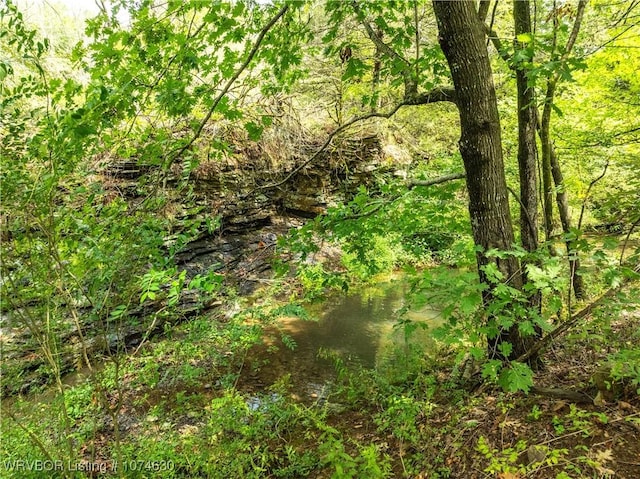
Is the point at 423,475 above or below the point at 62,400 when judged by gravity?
below

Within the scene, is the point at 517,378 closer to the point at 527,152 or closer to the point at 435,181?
the point at 435,181

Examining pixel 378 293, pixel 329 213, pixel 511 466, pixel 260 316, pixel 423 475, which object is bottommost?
pixel 378 293

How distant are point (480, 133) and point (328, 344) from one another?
15.9 ft

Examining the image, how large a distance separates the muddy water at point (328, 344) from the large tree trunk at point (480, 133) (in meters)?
1.45

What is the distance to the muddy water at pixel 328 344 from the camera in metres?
5.54

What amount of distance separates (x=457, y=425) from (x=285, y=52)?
343 centimetres

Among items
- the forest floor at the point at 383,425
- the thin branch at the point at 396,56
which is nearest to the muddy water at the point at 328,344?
the forest floor at the point at 383,425

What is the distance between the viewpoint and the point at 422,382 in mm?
4383

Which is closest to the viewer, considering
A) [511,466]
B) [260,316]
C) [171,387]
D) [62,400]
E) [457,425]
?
[511,466]

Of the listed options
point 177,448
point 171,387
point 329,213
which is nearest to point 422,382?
point 329,213

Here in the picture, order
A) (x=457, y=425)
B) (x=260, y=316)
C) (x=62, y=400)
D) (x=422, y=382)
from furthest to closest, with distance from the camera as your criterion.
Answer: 1. (x=260, y=316)
2. (x=422, y=382)
3. (x=457, y=425)
4. (x=62, y=400)

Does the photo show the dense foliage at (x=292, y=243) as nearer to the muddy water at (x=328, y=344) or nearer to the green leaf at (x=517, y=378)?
the green leaf at (x=517, y=378)

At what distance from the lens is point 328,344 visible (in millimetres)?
6746

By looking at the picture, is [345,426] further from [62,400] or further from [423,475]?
[62,400]
